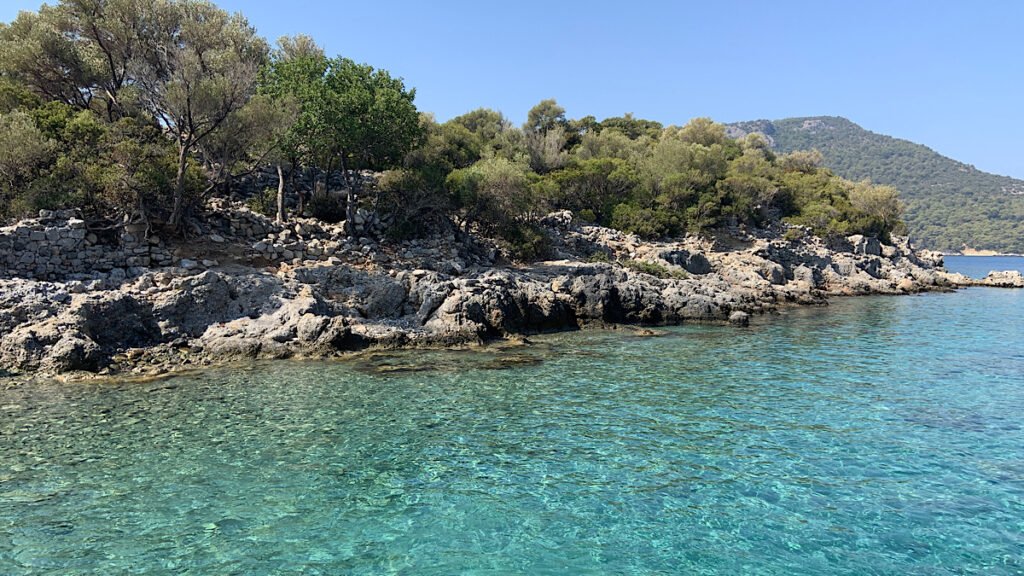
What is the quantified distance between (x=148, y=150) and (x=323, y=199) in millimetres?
10367

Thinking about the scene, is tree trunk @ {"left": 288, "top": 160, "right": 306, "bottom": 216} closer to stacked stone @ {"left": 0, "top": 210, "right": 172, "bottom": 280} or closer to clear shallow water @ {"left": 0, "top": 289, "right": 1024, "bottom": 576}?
stacked stone @ {"left": 0, "top": 210, "right": 172, "bottom": 280}

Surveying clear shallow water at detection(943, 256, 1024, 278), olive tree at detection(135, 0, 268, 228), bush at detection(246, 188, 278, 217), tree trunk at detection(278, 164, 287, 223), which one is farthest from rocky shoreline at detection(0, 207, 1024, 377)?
clear shallow water at detection(943, 256, 1024, 278)

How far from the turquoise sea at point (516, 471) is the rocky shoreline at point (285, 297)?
2.33 metres

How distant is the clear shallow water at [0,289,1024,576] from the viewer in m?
8.71

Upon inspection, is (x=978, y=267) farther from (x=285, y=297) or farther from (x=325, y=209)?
(x=285, y=297)

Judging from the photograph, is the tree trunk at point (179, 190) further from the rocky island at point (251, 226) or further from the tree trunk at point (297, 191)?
the tree trunk at point (297, 191)

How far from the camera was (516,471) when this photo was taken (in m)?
11.8

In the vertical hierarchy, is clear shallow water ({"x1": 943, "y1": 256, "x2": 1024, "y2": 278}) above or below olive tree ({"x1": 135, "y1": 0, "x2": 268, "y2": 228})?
below

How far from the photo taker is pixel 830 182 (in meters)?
77.6

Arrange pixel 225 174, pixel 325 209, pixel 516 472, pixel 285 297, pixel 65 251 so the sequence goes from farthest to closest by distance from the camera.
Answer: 1. pixel 325 209
2. pixel 225 174
3. pixel 285 297
4. pixel 65 251
5. pixel 516 472

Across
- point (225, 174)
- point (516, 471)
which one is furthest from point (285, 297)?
point (516, 471)

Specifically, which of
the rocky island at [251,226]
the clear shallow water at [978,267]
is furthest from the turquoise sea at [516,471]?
the clear shallow water at [978,267]

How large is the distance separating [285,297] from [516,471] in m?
17.0

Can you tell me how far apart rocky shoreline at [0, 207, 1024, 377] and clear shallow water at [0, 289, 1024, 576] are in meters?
2.79
